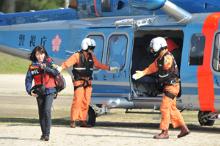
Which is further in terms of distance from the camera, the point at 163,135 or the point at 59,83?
the point at 163,135

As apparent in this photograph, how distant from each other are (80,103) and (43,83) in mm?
2715

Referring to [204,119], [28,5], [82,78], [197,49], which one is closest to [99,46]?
[82,78]

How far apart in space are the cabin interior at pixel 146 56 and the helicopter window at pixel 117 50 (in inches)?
10.9

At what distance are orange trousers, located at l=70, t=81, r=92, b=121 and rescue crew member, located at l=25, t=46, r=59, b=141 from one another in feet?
8.18

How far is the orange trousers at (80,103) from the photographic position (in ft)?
48.1

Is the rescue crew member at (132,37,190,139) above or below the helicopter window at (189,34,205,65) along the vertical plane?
below

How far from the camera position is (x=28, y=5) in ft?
173

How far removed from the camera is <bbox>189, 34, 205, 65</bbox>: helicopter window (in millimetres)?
13782

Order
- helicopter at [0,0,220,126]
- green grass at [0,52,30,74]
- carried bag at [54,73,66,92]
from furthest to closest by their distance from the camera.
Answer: green grass at [0,52,30,74]
helicopter at [0,0,220,126]
carried bag at [54,73,66,92]

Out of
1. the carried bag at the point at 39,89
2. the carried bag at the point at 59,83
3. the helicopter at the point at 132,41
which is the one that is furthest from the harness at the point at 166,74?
the carried bag at the point at 39,89

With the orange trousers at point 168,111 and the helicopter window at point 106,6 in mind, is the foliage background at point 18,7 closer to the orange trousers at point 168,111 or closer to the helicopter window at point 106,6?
the helicopter window at point 106,6

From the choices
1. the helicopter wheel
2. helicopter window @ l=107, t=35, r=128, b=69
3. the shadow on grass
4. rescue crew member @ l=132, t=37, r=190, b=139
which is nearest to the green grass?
the shadow on grass

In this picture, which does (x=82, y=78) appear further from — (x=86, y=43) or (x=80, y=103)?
(x=86, y=43)

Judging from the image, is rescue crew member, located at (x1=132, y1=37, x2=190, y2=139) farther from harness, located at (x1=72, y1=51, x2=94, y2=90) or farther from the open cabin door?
the open cabin door
